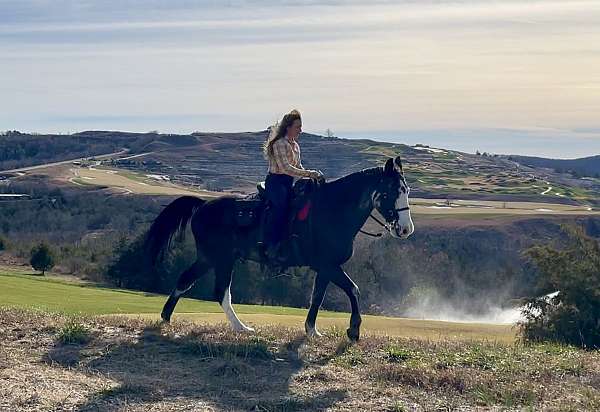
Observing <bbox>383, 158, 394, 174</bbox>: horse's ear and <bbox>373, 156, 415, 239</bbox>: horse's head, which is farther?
<bbox>383, 158, 394, 174</bbox>: horse's ear

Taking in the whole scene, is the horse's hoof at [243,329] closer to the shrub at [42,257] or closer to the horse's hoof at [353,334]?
the horse's hoof at [353,334]

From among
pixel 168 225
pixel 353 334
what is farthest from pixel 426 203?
Answer: pixel 353 334

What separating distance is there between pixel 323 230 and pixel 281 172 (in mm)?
923

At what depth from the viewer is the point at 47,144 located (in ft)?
483

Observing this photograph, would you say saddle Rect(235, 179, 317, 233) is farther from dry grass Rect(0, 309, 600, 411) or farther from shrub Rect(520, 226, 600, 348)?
shrub Rect(520, 226, 600, 348)

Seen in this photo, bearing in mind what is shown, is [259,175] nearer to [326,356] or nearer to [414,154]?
[414,154]

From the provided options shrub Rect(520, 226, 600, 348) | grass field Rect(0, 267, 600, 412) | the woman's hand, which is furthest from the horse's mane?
shrub Rect(520, 226, 600, 348)

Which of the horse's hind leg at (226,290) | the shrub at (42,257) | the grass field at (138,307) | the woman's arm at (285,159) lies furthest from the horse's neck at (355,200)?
the shrub at (42,257)

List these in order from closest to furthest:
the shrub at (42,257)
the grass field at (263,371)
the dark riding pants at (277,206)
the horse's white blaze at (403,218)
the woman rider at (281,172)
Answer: the grass field at (263,371), the horse's white blaze at (403,218), the woman rider at (281,172), the dark riding pants at (277,206), the shrub at (42,257)

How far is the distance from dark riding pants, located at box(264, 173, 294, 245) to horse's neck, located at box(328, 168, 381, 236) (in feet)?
1.99

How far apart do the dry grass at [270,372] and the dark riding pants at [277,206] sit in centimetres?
132

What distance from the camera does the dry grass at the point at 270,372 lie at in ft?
27.1

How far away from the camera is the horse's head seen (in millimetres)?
10859

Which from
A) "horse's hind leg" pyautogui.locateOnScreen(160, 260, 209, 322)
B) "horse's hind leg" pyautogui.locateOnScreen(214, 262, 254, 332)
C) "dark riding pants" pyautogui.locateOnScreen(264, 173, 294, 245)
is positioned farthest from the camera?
"horse's hind leg" pyautogui.locateOnScreen(160, 260, 209, 322)
